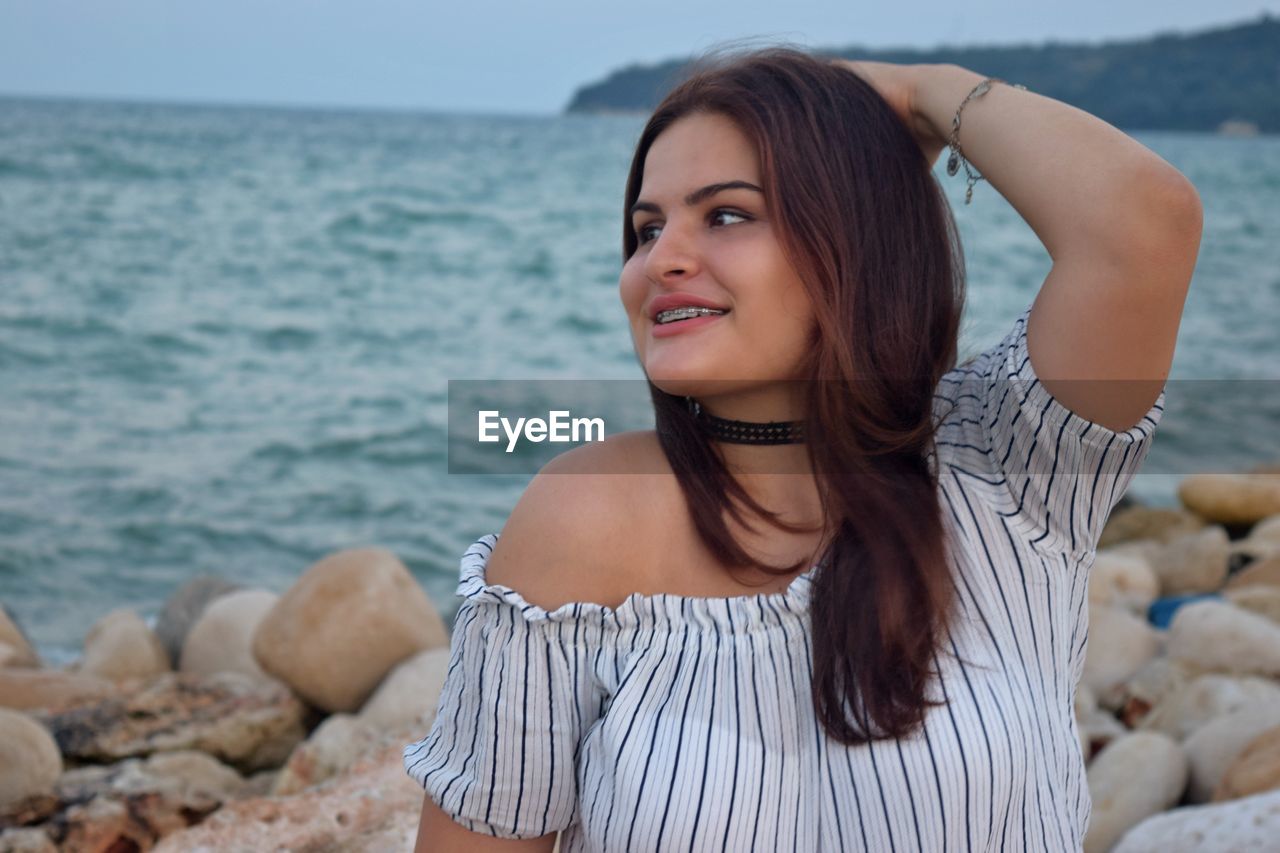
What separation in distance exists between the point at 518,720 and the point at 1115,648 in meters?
3.67

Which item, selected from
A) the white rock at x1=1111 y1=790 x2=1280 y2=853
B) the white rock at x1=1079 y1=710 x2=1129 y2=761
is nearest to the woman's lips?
the white rock at x1=1111 y1=790 x2=1280 y2=853

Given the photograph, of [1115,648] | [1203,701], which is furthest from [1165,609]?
[1203,701]

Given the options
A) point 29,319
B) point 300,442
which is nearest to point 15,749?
point 300,442

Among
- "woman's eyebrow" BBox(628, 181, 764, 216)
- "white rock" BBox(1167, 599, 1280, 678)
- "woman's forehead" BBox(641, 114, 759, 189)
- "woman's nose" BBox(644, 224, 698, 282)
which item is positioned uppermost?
"woman's forehead" BBox(641, 114, 759, 189)

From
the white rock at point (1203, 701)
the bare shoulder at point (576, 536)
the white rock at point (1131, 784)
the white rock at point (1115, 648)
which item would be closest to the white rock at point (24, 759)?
the bare shoulder at point (576, 536)

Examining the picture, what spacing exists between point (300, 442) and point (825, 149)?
7.68 m

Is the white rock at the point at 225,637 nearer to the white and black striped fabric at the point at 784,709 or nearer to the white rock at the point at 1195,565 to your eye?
the white and black striped fabric at the point at 784,709

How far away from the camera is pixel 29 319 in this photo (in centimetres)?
1198

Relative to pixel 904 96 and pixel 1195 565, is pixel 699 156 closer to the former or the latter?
pixel 904 96

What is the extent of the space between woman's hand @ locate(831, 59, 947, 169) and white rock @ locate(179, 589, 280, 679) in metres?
3.81

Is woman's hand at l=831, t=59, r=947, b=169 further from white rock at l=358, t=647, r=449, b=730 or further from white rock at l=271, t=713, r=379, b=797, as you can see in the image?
white rock at l=358, t=647, r=449, b=730

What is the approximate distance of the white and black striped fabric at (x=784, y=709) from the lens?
1555 mm

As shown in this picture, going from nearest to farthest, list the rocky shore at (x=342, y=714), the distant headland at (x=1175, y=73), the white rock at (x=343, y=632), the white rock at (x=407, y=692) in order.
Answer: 1. the rocky shore at (x=342, y=714)
2. the white rock at (x=407, y=692)
3. the white rock at (x=343, y=632)
4. the distant headland at (x=1175, y=73)

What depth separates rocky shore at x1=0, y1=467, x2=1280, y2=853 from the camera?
253cm
